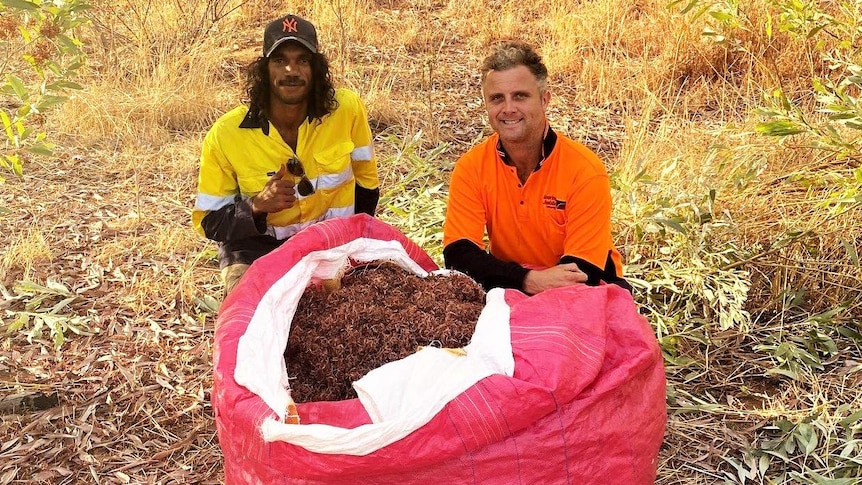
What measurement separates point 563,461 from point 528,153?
3.18 feet

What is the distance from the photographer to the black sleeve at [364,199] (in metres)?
2.76

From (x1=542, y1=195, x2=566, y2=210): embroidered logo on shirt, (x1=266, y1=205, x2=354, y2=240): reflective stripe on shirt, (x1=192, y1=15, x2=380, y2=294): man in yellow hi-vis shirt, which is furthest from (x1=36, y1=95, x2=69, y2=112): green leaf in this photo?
(x1=542, y1=195, x2=566, y2=210): embroidered logo on shirt

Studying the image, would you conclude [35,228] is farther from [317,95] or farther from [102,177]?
[317,95]

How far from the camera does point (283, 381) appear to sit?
1.59 m

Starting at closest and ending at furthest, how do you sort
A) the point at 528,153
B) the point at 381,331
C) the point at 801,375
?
the point at 381,331, the point at 528,153, the point at 801,375

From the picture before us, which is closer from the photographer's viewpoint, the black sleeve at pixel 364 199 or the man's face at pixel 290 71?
→ the man's face at pixel 290 71

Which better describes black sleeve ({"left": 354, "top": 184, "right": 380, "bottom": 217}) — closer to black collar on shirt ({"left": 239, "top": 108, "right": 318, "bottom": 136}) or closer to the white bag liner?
black collar on shirt ({"left": 239, "top": 108, "right": 318, "bottom": 136})

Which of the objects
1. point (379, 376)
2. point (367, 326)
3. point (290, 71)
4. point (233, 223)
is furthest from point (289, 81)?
point (379, 376)

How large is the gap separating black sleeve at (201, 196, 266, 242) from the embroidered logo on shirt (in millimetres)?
915

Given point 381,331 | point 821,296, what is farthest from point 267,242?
point 821,296

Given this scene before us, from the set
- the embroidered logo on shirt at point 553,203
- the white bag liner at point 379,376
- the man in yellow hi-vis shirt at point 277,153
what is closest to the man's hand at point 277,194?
the man in yellow hi-vis shirt at point 277,153

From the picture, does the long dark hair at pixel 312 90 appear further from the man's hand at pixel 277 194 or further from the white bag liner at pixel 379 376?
the white bag liner at pixel 379 376

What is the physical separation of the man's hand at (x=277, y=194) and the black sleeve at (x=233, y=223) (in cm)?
9

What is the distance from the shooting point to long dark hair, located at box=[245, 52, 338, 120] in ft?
8.04
